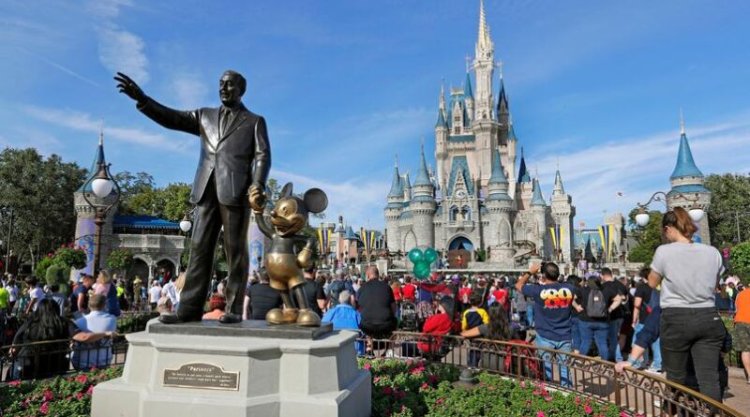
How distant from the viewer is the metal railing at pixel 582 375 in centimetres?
363

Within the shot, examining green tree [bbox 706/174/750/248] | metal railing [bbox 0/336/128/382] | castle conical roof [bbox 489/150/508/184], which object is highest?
castle conical roof [bbox 489/150/508/184]

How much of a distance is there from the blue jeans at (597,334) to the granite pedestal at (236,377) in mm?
4916

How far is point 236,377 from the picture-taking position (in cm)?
355

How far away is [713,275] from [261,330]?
340 cm

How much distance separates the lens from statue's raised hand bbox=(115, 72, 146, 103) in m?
4.53

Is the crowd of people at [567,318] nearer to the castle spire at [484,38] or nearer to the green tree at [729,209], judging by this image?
the green tree at [729,209]

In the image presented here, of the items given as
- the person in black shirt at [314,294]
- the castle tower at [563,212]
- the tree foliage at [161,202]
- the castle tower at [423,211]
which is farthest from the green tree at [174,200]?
the castle tower at [563,212]

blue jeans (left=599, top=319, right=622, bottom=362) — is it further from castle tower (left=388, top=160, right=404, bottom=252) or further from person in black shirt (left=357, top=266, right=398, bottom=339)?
castle tower (left=388, top=160, right=404, bottom=252)

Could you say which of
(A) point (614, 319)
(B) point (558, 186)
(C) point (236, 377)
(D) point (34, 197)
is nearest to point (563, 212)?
(B) point (558, 186)

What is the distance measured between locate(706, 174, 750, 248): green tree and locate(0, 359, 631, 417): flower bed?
51492 millimetres

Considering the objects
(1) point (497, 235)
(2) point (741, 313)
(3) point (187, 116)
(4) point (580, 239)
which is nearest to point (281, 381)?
(3) point (187, 116)

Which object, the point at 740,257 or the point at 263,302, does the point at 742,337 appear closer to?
the point at 263,302

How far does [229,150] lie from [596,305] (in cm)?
575

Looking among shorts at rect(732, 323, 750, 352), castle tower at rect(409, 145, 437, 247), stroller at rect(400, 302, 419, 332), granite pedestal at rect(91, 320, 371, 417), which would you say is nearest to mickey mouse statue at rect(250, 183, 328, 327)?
granite pedestal at rect(91, 320, 371, 417)
